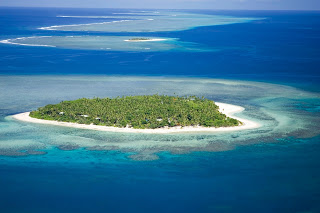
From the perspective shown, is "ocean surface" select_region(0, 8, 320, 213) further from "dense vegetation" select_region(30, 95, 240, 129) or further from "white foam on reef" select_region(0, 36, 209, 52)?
"white foam on reef" select_region(0, 36, 209, 52)

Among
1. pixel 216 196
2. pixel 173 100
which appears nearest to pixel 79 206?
pixel 216 196

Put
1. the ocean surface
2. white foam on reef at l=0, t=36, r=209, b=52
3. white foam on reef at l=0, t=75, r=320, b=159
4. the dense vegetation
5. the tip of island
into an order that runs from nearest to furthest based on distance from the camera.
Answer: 1. the ocean surface
2. white foam on reef at l=0, t=75, r=320, b=159
3. the tip of island
4. the dense vegetation
5. white foam on reef at l=0, t=36, r=209, b=52

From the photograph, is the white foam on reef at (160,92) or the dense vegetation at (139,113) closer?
the white foam on reef at (160,92)

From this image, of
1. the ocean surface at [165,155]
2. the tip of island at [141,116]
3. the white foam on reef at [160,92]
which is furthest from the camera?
the tip of island at [141,116]

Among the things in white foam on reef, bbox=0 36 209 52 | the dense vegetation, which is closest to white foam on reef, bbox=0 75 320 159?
the dense vegetation

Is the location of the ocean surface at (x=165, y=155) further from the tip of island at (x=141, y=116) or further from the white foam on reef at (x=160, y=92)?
the tip of island at (x=141, y=116)

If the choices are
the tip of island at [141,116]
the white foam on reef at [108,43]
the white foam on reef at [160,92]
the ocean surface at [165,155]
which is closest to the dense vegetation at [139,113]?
the tip of island at [141,116]

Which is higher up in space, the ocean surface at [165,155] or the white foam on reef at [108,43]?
the white foam on reef at [108,43]

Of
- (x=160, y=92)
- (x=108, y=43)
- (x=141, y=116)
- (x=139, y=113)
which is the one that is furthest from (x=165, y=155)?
(x=108, y=43)
